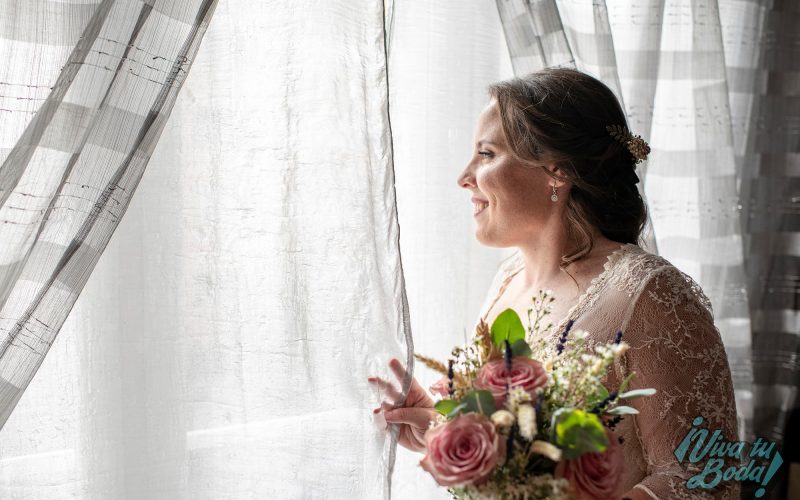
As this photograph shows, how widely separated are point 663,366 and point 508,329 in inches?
15.0

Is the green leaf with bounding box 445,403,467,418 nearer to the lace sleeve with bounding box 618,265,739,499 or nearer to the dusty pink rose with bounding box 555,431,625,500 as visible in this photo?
the dusty pink rose with bounding box 555,431,625,500

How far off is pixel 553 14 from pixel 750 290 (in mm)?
1274

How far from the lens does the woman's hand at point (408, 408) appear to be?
1.26 metres

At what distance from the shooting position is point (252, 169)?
3.91ft

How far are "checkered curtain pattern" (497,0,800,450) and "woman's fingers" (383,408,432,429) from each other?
771 millimetres

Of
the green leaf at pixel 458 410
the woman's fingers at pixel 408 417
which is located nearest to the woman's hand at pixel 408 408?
the woman's fingers at pixel 408 417

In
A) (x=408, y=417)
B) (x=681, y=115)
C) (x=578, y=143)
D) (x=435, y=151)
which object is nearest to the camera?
(x=408, y=417)

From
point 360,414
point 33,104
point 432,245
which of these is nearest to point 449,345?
point 432,245

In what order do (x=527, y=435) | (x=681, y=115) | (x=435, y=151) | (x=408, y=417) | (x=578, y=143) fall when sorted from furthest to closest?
(x=681, y=115)
(x=435, y=151)
(x=578, y=143)
(x=408, y=417)
(x=527, y=435)

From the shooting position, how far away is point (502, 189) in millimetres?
1408

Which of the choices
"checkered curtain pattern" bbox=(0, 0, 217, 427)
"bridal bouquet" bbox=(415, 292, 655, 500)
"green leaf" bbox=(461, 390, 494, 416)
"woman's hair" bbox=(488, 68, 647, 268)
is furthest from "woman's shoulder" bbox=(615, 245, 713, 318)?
"checkered curtain pattern" bbox=(0, 0, 217, 427)

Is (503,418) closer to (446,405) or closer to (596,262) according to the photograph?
(446,405)

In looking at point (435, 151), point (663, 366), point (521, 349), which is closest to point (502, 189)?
point (435, 151)

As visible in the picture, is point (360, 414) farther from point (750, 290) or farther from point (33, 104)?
point (750, 290)
